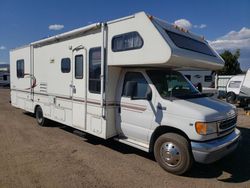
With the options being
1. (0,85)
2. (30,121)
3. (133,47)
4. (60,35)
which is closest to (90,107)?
(133,47)

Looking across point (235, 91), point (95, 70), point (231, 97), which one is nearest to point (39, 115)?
point (95, 70)

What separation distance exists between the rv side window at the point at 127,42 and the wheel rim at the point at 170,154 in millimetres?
2092

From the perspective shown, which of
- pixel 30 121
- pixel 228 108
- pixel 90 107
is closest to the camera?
pixel 228 108

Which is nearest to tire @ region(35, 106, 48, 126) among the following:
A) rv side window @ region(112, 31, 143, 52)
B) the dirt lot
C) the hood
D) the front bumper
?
the dirt lot

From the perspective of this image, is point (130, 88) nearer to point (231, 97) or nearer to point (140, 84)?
point (140, 84)

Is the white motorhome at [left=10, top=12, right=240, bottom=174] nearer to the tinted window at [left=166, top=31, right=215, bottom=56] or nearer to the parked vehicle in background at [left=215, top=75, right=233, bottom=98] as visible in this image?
the tinted window at [left=166, top=31, right=215, bottom=56]

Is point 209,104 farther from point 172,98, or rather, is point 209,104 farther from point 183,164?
point 183,164

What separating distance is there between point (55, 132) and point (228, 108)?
5.30 m

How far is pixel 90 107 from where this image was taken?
629cm

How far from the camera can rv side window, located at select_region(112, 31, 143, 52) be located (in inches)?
198

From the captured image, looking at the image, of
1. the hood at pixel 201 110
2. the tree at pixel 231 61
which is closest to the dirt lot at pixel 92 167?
the hood at pixel 201 110

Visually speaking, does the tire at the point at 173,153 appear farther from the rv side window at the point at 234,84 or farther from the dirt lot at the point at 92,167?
the rv side window at the point at 234,84

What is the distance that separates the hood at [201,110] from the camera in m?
4.45

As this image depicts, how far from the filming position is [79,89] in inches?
262
